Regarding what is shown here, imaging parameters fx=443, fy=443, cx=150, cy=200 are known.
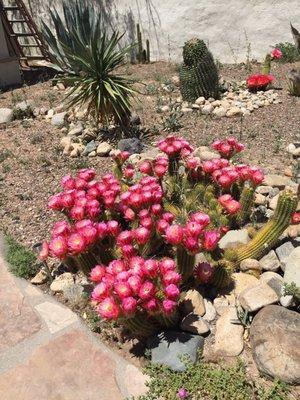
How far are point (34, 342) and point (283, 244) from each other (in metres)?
2.40

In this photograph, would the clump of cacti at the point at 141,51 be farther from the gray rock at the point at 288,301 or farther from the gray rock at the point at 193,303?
the gray rock at the point at 288,301

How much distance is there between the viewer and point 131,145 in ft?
21.1

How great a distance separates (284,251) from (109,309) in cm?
190

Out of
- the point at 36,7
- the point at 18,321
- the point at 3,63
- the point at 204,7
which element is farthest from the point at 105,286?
the point at 36,7

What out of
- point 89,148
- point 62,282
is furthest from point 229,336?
point 89,148

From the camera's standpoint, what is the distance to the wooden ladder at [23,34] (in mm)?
11172

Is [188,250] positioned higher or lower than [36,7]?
lower

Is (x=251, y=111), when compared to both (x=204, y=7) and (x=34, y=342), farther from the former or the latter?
(x=34, y=342)

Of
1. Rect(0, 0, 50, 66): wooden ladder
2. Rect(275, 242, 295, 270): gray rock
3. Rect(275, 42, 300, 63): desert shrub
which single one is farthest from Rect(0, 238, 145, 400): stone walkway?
Rect(0, 0, 50, 66): wooden ladder

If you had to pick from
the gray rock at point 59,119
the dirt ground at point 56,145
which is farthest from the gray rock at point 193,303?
the gray rock at point 59,119

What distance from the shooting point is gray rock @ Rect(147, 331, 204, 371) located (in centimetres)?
336

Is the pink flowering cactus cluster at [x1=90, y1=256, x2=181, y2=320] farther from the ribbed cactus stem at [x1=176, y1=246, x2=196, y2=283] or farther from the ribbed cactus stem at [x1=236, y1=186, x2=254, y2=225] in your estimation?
the ribbed cactus stem at [x1=236, y1=186, x2=254, y2=225]

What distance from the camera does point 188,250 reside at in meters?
A: 3.30

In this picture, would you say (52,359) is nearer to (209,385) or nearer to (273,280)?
(209,385)
